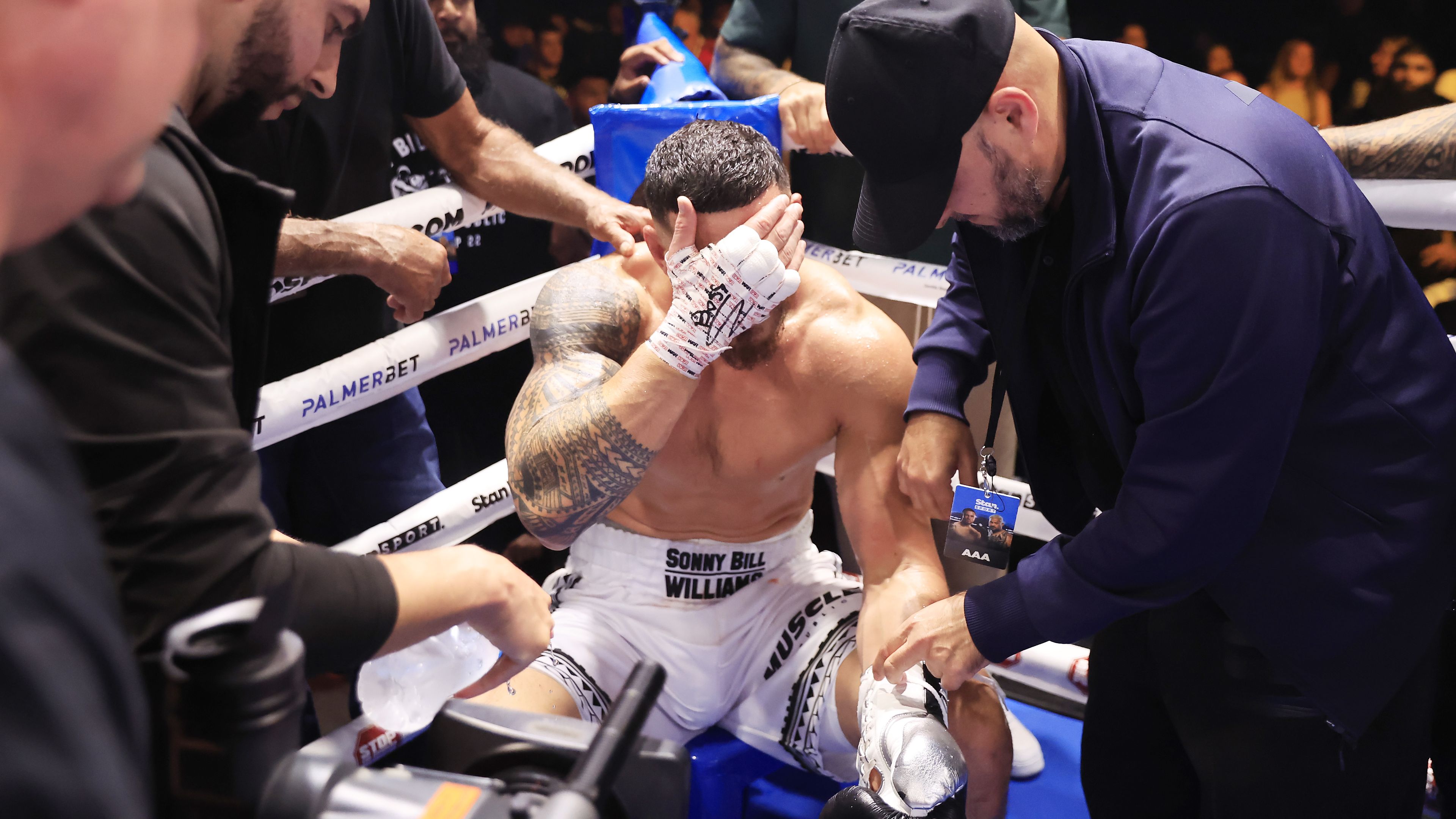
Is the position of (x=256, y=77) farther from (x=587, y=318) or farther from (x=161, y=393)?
(x=587, y=318)

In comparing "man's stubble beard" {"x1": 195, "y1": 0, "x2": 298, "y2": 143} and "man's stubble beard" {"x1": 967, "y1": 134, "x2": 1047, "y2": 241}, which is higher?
"man's stubble beard" {"x1": 195, "y1": 0, "x2": 298, "y2": 143}

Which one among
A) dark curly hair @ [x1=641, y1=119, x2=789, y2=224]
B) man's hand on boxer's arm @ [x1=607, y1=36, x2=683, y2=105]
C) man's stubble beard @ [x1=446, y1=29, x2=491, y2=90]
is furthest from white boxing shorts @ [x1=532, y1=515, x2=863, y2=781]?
man's stubble beard @ [x1=446, y1=29, x2=491, y2=90]

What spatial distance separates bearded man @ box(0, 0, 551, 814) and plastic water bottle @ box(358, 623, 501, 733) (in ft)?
1.21

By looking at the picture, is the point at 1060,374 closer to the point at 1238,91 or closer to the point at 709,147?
the point at 1238,91

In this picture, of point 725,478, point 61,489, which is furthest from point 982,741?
point 61,489

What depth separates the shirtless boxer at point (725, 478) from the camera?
1.83 meters

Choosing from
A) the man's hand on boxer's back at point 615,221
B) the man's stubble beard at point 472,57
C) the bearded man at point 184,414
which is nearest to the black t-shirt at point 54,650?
the bearded man at point 184,414

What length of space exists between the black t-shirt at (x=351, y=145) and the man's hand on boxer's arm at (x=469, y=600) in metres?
1.33

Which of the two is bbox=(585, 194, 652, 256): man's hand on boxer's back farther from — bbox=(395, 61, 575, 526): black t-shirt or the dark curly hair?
bbox=(395, 61, 575, 526): black t-shirt

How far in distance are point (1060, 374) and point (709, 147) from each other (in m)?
0.79

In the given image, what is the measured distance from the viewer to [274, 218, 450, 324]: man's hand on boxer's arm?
1946mm

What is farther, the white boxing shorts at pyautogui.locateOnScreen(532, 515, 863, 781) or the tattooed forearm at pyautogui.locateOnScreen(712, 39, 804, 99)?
the tattooed forearm at pyautogui.locateOnScreen(712, 39, 804, 99)

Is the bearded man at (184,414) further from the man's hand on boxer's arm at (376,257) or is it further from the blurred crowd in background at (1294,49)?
the blurred crowd in background at (1294,49)

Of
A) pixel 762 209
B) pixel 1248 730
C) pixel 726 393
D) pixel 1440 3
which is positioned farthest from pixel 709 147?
pixel 1440 3
